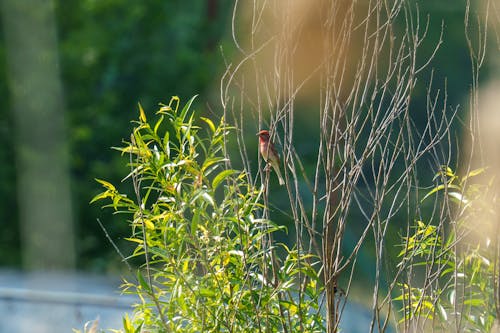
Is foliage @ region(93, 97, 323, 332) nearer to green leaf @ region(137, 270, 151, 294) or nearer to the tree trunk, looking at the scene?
green leaf @ region(137, 270, 151, 294)

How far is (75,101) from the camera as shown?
40.3 feet

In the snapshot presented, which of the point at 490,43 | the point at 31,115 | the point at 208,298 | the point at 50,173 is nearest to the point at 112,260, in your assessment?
the point at 50,173

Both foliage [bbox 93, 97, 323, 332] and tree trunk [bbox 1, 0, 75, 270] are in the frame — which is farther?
tree trunk [bbox 1, 0, 75, 270]

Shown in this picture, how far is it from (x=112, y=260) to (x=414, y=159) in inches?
405

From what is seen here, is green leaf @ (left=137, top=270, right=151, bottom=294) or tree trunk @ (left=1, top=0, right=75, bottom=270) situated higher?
green leaf @ (left=137, top=270, right=151, bottom=294)

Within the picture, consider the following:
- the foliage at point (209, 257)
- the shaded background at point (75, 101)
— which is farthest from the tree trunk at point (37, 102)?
the foliage at point (209, 257)

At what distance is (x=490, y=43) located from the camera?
11273 mm

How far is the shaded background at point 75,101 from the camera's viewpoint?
39.1 ft

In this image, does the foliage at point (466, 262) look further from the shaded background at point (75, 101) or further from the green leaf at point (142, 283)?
the shaded background at point (75, 101)

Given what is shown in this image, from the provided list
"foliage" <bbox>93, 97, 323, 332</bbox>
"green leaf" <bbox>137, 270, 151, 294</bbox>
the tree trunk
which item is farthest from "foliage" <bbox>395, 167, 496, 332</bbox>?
the tree trunk

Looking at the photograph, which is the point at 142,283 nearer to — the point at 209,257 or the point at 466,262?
the point at 209,257

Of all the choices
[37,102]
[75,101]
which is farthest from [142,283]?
[75,101]

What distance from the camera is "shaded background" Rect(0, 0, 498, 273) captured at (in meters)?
11.9

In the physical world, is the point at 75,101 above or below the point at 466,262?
below
